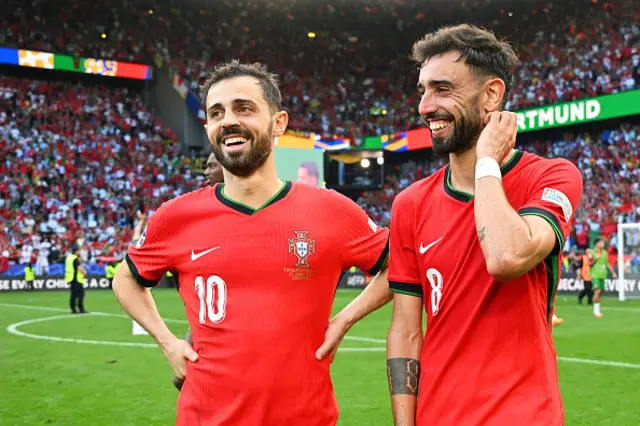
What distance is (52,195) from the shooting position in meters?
34.0

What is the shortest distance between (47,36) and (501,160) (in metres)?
42.9

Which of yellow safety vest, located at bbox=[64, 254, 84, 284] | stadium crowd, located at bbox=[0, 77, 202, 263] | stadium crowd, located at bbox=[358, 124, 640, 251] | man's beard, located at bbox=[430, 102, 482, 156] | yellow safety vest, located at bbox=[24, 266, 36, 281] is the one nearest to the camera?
man's beard, located at bbox=[430, 102, 482, 156]

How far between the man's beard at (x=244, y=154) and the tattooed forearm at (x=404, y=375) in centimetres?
110

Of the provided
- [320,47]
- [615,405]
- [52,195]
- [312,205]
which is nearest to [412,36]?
[320,47]

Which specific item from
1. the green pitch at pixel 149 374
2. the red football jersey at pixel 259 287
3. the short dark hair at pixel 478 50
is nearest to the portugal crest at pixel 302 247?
the red football jersey at pixel 259 287

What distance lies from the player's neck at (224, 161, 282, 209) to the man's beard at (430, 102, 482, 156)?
3.26 feet

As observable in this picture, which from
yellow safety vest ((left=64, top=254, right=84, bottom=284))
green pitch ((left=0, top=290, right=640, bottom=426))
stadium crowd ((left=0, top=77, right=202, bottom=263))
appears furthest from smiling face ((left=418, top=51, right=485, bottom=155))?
stadium crowd ((left=0, top=77, right=202, bottom=263))

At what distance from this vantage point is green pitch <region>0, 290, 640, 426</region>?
7863 mm

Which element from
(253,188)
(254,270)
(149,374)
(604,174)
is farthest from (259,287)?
(604,174)

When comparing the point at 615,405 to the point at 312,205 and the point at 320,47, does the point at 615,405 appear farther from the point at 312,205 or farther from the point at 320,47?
the point at 320,47

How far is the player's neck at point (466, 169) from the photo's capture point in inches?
116

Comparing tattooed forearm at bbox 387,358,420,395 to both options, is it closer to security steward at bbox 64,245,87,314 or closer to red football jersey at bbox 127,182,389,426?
red football jersey at bbox 127,182,389,426

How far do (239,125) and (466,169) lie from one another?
1070mm

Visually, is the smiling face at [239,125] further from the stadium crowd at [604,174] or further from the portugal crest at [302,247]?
the stadium crowd at [604,174]
